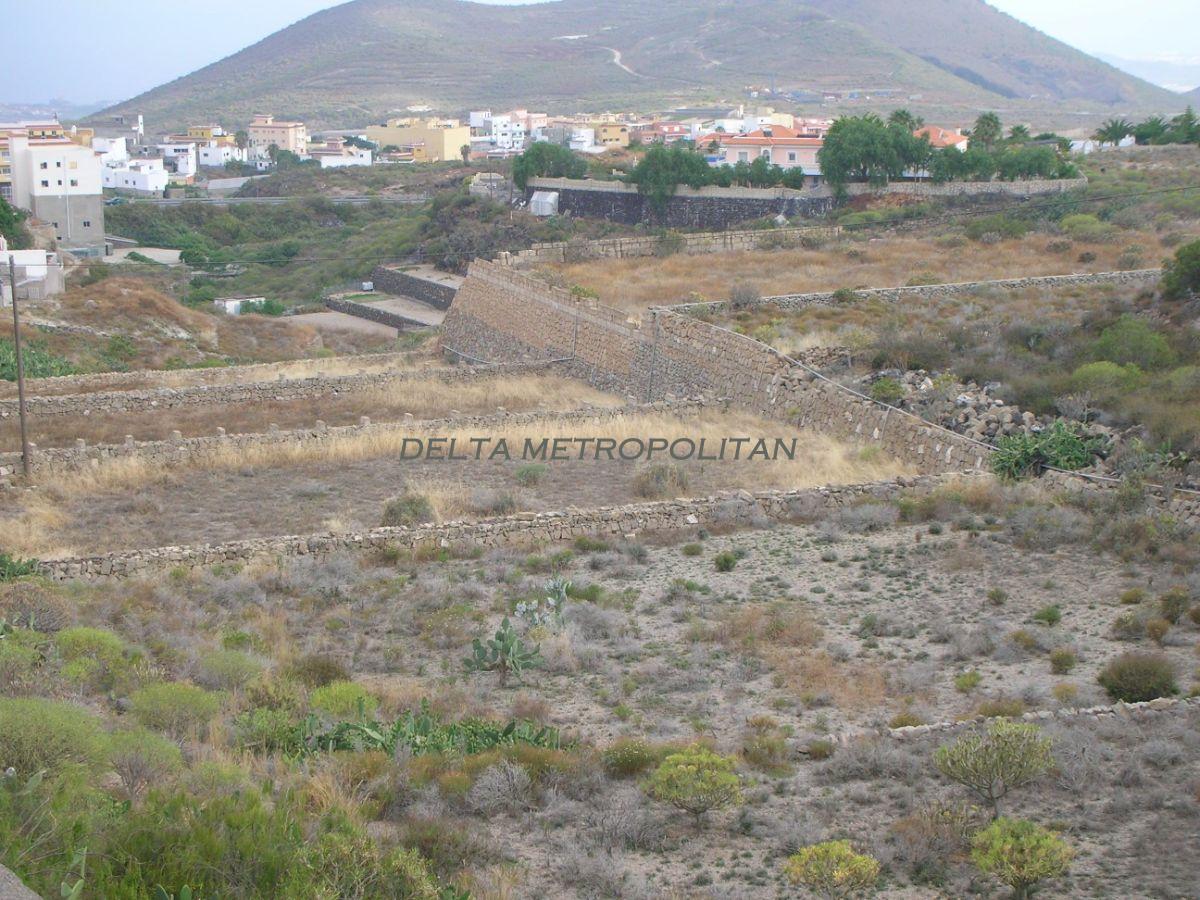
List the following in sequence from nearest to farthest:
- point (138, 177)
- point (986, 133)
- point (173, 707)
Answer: point (173, 707), point (986, 133), point (138, 177)

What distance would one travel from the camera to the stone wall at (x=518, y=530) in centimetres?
1534

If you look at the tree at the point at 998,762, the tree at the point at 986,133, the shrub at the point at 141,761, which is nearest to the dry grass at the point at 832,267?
the tree at the point at 998,762

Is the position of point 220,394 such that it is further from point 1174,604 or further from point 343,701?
point 1174,604

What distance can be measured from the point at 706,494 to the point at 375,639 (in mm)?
6798

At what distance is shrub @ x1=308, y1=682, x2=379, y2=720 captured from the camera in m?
10.9

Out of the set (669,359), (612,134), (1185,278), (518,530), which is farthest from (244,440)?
(612,134)

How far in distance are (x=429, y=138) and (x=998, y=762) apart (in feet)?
471

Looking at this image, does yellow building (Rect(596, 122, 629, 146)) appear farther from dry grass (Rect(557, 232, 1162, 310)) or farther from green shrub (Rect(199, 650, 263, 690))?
green shrub (Rect(199, 650, 263, 690))

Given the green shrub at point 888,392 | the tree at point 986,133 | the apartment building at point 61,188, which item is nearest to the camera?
the green shrub at point 888,392

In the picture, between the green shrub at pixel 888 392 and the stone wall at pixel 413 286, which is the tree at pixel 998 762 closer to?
the green shrub at pixel 888 392

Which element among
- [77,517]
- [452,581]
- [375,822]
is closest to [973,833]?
[375,822]

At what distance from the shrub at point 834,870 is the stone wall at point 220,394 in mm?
20612

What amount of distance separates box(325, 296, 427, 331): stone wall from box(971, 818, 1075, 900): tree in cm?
4084

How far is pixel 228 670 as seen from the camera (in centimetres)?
1158
